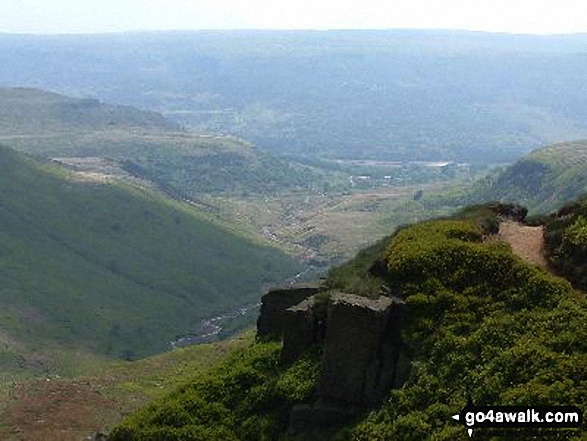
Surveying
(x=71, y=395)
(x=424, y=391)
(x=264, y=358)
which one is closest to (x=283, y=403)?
(x=264, y=358)

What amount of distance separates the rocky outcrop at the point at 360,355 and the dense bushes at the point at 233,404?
1.57 meters

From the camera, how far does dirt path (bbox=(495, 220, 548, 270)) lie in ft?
133

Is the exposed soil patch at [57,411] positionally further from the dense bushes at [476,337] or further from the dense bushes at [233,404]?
the dense bushes at [476,337]

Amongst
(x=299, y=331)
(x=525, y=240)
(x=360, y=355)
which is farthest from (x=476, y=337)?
(x=525, y=240)

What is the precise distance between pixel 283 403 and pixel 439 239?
38.5ft

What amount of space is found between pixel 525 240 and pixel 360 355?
15504 mm

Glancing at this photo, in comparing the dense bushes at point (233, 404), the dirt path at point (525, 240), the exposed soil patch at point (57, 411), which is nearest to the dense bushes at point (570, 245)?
the dirt path at point (525, 240)

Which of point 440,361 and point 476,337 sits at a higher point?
point 476,337

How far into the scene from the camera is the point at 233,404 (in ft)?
123

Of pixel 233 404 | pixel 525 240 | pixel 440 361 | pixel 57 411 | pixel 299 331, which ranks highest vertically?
pixel 525 240

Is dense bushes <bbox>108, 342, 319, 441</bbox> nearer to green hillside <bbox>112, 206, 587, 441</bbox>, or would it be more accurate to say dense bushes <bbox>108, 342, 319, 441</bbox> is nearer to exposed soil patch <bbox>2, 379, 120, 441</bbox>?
green hillside <bbox>112, 206, 587, 441</bbox>

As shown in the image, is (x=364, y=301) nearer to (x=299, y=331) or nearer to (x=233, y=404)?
(x=299, y=331)

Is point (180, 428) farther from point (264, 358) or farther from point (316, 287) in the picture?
point (316, 287)

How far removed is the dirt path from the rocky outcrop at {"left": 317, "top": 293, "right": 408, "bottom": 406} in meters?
10.1
